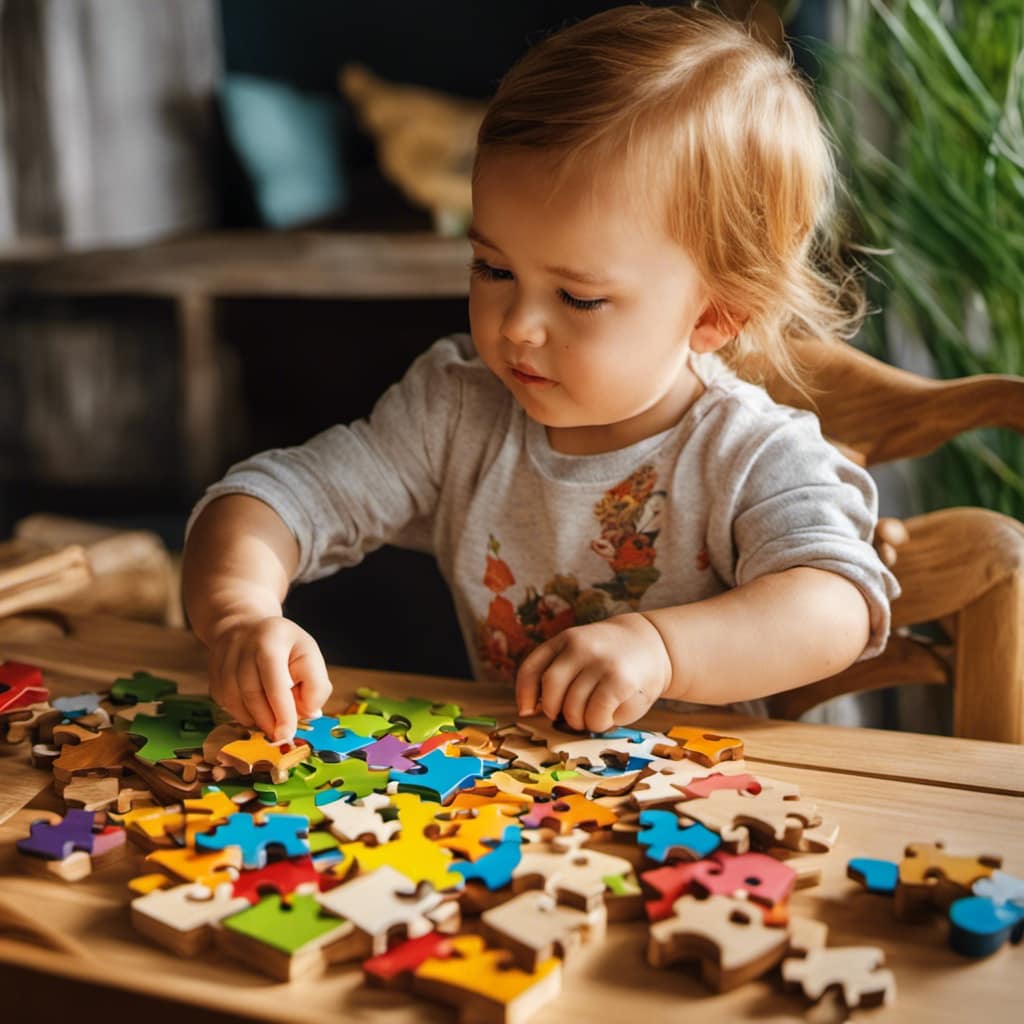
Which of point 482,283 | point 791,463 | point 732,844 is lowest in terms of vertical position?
point 732,844

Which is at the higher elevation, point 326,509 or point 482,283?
point 482,283

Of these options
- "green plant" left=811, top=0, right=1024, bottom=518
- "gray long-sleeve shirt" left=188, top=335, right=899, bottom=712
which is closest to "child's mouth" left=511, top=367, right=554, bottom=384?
"gray long-sleeve shirt" left=188, top=335, right=899, bottom=712

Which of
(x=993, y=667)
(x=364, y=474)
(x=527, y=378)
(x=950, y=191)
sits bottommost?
(x=993, y=667)

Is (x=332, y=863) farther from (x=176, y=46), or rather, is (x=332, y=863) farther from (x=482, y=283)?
(x=176, y=46)

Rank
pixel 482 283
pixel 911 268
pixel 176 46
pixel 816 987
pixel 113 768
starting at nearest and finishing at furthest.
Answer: pixel 816 987, pixel 113 768, pixel 482 283, pixel 911 268, pixel 176 46

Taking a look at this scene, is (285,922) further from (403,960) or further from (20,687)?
(20,687)

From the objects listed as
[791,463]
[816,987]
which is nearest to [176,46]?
[791,463]

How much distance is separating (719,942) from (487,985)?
0.38 ft

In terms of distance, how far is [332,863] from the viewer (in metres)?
0.69

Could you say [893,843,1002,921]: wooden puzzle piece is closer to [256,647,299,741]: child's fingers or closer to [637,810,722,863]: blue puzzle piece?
[637,810,722,863]: blue puzzle piece

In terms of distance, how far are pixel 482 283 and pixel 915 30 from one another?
0.91 metres

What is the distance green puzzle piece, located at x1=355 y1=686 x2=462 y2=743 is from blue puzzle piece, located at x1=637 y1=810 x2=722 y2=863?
0.20 meters

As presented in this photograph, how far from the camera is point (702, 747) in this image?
840mm

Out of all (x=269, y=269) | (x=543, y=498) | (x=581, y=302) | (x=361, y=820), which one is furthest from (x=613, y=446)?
(x=269, y=269)
